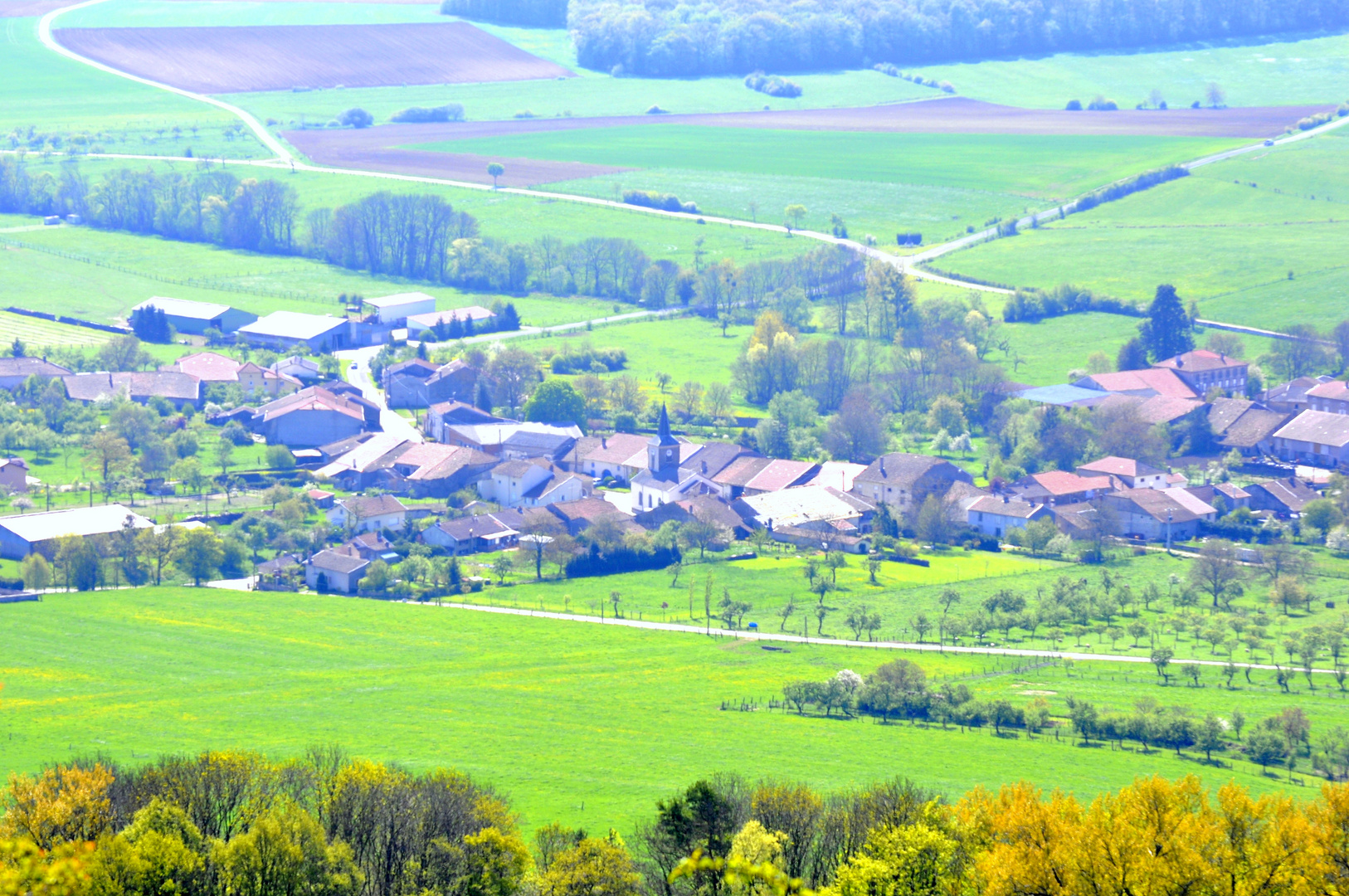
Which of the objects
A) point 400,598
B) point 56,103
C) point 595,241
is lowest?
point 400,598

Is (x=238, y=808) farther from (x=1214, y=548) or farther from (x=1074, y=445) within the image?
(x=1074, y=445)

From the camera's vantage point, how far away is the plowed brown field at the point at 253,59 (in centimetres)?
18575

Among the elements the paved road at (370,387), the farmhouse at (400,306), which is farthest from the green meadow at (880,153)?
the paved road at (370,387)

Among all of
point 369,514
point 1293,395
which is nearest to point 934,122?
point 1293,395

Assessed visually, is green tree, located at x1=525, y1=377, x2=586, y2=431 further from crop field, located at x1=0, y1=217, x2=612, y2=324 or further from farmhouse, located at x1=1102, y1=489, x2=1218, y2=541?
farmhouse, located at x1=1102, y1=489, x2=1218, y2=541

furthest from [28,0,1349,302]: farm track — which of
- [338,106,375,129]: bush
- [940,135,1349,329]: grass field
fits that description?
[338,106,375,129]: bush

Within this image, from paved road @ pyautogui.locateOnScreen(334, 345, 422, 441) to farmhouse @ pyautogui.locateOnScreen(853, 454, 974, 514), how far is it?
26.9 metres

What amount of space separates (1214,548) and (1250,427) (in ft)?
80.1

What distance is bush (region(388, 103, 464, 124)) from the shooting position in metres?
182

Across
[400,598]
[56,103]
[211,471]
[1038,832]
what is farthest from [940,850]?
[56,103]

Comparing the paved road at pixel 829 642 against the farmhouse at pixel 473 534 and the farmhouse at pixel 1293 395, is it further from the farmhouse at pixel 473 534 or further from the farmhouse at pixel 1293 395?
the farmhouse at pixel 1293 395

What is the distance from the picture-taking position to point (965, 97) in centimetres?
19812

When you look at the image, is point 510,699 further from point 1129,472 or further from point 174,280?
point 174,280

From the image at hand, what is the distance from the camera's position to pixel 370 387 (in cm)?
10550
